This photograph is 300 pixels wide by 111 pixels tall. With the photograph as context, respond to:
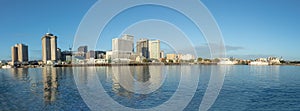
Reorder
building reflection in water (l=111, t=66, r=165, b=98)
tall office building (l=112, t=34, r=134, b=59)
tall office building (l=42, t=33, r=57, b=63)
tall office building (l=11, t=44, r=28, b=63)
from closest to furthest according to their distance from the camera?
building reflection in water (l=111, t=66, r=165, b=98) < tall office building (l=112, t=34, r=134, b=59) < tall office building (l=42, t=33, r=57, b=63) < tall office building (l=11, t=44, r=28, b=63)

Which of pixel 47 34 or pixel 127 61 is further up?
pixel 47 34

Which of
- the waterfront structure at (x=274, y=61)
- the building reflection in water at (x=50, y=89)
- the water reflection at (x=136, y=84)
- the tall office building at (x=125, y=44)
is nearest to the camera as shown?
the building reflection in water at (x=50, y=89)

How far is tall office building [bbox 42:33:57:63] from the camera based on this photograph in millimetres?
188625

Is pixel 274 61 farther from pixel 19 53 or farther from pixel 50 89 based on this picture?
pixel 19 53

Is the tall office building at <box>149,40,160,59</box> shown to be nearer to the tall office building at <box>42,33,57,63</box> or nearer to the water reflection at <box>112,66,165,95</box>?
the water reflection at <box>112,66,165,95</box>

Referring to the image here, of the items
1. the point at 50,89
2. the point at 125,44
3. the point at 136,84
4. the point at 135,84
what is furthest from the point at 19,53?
the point at 136,84

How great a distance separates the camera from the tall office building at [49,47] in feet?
619

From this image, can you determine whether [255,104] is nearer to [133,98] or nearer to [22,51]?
[133,98]

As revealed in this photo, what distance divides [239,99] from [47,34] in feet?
669

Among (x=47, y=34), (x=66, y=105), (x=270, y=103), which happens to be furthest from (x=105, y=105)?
(x=47, y=34)

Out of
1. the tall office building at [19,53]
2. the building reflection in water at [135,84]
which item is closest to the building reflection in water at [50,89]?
the building reflection in water at [135,84]

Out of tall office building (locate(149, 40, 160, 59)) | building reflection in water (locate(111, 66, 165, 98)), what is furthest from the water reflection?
tall office building (locate(149, 40, 160, 59))

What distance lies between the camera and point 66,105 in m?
15.3

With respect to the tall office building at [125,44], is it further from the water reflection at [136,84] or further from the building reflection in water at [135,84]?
the building reflection in water at [135,84]
